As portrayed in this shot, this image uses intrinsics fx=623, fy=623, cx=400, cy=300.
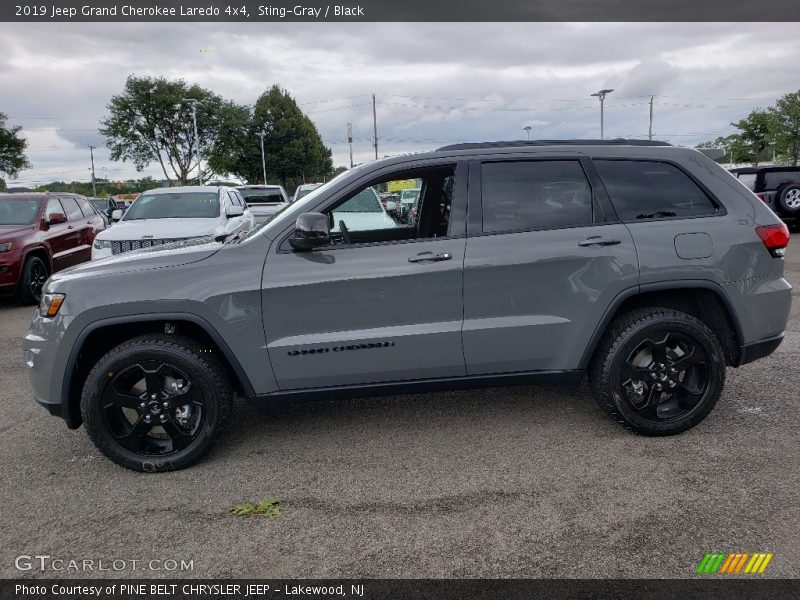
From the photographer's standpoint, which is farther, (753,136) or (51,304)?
(753,136)

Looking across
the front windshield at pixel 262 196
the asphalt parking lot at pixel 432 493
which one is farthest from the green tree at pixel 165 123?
the asphalt parking lot at pixel 432 493

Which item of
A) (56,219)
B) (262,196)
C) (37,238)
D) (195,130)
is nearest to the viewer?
(37,238)

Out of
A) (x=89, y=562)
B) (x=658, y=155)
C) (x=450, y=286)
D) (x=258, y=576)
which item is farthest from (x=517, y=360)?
(x=89, y=562)

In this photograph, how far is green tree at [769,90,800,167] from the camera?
3176cm

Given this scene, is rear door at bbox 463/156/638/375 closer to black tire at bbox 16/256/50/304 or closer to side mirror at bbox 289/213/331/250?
side mirror at bbox 289/213/331/250

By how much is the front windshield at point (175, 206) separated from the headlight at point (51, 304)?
20.3ft

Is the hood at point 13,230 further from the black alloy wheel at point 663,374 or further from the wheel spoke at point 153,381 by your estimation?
the black alloy wheel at point 663,374

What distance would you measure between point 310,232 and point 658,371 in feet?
7.38

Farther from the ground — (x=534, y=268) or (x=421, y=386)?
(x=534, y=268)

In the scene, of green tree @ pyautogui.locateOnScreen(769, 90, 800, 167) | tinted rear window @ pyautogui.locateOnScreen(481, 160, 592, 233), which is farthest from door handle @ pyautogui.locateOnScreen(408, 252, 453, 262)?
green tree @ pyautogui.locateOnScreen(769, 90, 800, 167)

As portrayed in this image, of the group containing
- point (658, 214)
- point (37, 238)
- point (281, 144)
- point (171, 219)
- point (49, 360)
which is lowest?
point (49, 360)

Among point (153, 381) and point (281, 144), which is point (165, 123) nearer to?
point (281, 144)

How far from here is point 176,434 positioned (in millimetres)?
3633

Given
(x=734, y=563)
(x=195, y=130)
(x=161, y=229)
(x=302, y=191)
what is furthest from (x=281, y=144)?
(x=734, y=563)
